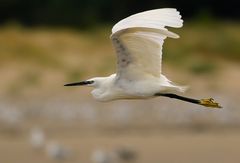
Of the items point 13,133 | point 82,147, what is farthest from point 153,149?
point 13,133

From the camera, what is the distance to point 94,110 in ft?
60.6

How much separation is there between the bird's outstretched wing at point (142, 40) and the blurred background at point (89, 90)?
6.98 meters

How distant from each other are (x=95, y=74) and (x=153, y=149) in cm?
493

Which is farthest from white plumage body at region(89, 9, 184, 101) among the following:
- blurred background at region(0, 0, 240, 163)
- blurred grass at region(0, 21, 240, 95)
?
blurred grass at region(0, 21, 240, 95)

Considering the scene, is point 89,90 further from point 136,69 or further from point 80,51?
point 136,69

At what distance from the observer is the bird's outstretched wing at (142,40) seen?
6520mm

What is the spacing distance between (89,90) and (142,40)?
12.2m

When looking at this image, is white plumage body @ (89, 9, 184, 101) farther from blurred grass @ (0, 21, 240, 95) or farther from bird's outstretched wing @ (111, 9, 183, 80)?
blurred grass @ (0, 21, 240, 95)

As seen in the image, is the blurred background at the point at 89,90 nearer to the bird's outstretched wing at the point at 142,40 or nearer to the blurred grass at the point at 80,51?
the blurred grass at the point at 80,51

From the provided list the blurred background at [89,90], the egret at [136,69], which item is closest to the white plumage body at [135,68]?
the egret at [136,69]

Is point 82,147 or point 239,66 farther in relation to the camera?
point 239,66

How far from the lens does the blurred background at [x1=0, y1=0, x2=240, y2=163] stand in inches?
596

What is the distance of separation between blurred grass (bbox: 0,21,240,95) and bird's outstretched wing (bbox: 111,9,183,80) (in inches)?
489

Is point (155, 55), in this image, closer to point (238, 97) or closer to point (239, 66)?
point (238, 97)
